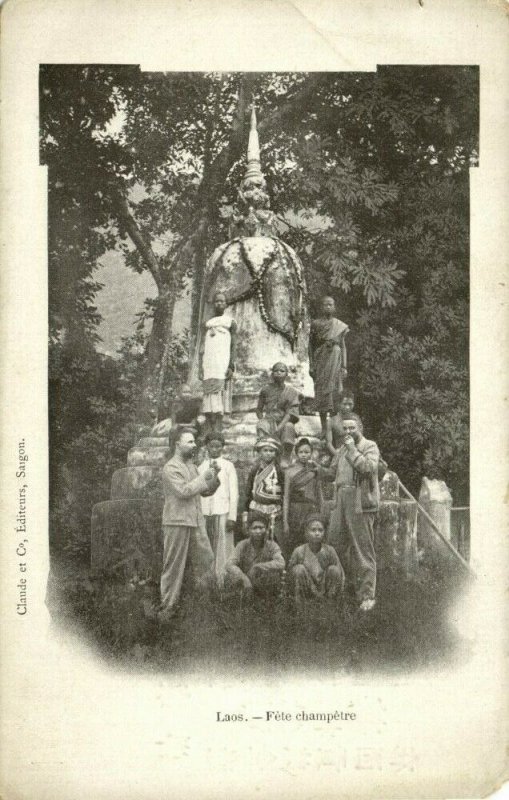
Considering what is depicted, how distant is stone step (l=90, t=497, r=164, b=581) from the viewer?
7.39 m

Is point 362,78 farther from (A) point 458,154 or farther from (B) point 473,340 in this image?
(B) point 473,340

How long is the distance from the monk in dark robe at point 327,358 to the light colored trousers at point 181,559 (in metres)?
1.27

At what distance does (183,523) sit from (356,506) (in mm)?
1186

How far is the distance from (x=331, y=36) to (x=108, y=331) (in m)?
2.46

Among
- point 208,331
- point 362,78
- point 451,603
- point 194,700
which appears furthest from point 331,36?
point 194,700

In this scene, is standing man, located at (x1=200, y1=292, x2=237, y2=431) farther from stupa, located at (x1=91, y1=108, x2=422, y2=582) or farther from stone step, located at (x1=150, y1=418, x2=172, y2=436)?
stone step, located at (x1=150, y1=418, x2=172, y2=436)

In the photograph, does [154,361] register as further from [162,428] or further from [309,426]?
[309,426]

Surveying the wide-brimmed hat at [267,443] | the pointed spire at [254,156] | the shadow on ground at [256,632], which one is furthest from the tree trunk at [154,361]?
the shadow on ground at [256,632]

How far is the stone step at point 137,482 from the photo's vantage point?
749 centimetres

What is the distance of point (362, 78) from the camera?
7.46 meters

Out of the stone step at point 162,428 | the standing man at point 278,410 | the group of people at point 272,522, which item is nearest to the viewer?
the group of people at point 272,522

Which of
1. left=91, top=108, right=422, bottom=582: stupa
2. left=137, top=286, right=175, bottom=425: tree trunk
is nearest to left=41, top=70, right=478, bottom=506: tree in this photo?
left=137, top=286, right=175, bottom=425: tree trunk

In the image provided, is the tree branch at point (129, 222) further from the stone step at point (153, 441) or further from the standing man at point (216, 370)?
the stone step at point (153, 441)

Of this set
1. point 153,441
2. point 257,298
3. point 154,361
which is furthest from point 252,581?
point 257,298
